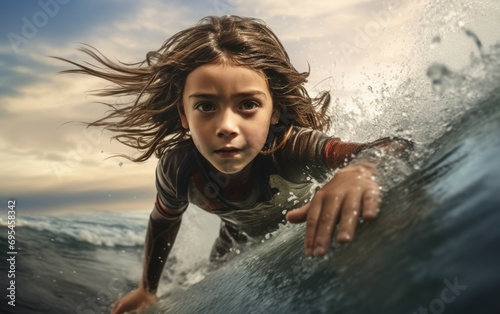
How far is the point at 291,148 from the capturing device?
2400 millimetres

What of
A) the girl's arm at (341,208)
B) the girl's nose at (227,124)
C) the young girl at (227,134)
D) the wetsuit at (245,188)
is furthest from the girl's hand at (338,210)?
the girl's nose at (227,124)

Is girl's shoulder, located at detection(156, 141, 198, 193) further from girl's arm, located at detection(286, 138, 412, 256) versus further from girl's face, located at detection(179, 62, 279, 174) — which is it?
girl's arm, located at detection(286, 138, 412, 256)

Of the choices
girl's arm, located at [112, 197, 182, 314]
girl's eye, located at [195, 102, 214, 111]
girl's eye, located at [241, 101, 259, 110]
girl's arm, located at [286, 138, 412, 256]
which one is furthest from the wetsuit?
girl's arm, located at [286, 138, 412, 256]

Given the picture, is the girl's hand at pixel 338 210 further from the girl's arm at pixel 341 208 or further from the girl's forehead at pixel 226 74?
the girl's forehead at pixel 226 74

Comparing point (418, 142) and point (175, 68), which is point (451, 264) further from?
point (175, 68)

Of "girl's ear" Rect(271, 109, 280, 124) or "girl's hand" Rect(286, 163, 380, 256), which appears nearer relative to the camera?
"girl's hand" Rect(286, 163, 380, 256)

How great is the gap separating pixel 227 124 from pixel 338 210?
85 cm

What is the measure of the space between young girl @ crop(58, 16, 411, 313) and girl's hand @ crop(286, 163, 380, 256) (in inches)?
6.9

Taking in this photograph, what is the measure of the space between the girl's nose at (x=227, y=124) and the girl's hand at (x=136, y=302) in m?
1.07

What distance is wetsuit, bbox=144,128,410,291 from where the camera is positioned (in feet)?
7.66

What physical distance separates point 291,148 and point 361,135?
93 centimetres

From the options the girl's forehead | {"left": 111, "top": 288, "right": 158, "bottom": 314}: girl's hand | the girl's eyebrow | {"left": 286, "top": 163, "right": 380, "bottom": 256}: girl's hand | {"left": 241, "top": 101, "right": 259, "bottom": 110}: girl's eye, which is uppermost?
the girl's forehead

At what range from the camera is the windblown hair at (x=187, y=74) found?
244 centimetres

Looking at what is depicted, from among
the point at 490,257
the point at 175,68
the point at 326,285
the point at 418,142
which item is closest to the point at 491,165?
the point at 490,257
